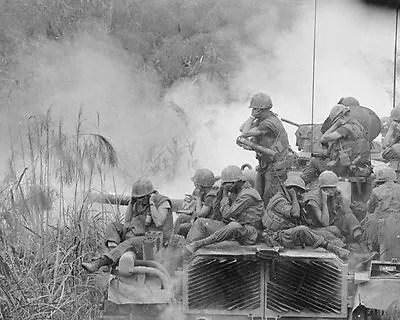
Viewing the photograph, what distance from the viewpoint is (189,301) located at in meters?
15.9

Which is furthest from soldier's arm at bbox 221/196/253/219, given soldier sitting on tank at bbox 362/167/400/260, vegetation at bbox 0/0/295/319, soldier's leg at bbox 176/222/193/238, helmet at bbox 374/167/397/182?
helmet at bbox 374/167/397/182

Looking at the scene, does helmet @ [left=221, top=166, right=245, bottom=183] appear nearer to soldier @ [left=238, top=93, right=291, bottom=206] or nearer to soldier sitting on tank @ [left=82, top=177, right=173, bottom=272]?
soldier sitting on tank @ [left=82, top=177, right=173, bottom=272]

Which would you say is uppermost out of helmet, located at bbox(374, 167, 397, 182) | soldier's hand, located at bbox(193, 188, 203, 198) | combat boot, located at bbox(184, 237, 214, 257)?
helmet, located at bbox(374, 167, 397, 182)

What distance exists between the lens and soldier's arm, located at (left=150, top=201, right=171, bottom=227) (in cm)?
1664

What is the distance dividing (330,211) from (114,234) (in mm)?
2548

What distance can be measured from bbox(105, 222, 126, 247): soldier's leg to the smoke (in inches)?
375

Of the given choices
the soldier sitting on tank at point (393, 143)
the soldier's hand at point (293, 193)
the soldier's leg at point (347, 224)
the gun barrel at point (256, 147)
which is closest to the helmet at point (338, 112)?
the soldier sitting on tank at point (393, 143)

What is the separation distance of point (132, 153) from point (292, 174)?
11356mm

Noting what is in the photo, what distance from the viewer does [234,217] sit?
16.5 meters

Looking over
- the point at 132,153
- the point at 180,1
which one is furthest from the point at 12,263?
the point at 180,1

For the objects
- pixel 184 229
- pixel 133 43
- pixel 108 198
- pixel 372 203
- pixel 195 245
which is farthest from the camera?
pixel 133 43

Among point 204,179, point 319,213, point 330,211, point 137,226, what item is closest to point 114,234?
point 137,226

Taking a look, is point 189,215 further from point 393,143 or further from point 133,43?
point 133,43

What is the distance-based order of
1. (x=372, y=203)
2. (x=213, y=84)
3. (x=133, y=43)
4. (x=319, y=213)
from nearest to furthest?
(x=319, y=213) < (x=372, y=203) < (x=213, y=84) < (x=133, y=43)
